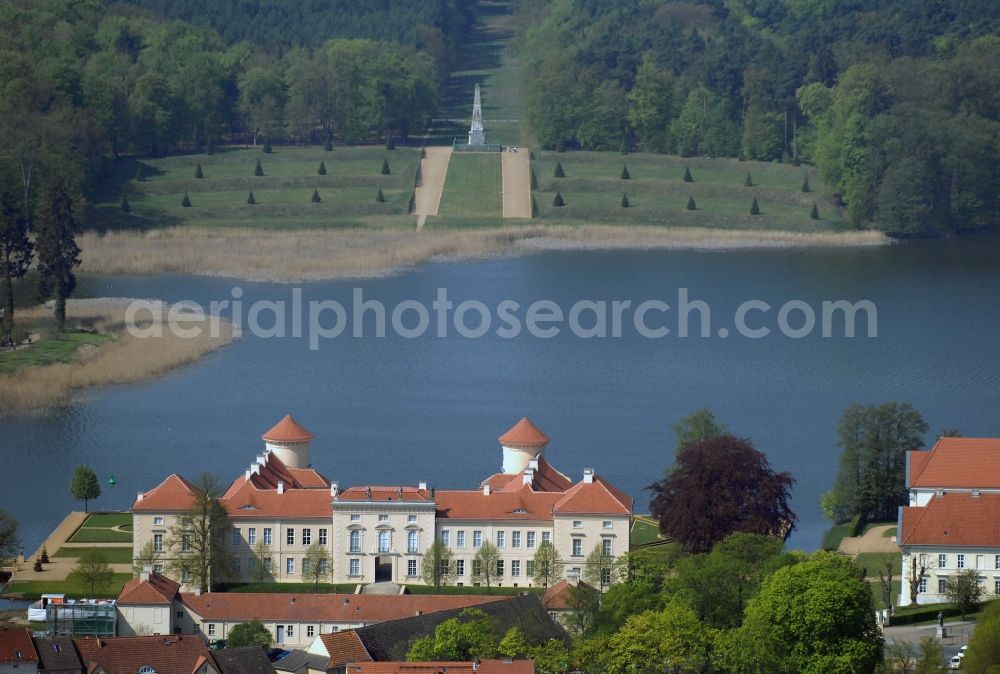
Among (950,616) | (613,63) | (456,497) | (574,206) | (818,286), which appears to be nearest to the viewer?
(950,616)

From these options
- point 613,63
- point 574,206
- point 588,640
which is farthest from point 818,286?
point 588,640

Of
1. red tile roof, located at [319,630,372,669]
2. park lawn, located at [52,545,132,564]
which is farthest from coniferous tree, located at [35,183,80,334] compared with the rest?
red tile roof, located at [319,630,372,669]

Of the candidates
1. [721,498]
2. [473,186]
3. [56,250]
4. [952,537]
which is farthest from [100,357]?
[473,186]

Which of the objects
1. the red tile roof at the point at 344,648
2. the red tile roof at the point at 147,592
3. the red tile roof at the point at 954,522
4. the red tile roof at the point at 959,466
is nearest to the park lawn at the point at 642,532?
the red tile roof at the point at 959,466

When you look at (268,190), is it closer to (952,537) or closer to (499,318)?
(499,318)

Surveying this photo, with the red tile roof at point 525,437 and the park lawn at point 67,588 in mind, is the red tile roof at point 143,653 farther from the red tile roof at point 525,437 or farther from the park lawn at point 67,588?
the red tile roof at point 525,437

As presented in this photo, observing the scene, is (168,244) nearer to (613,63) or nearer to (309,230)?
(309,230)
